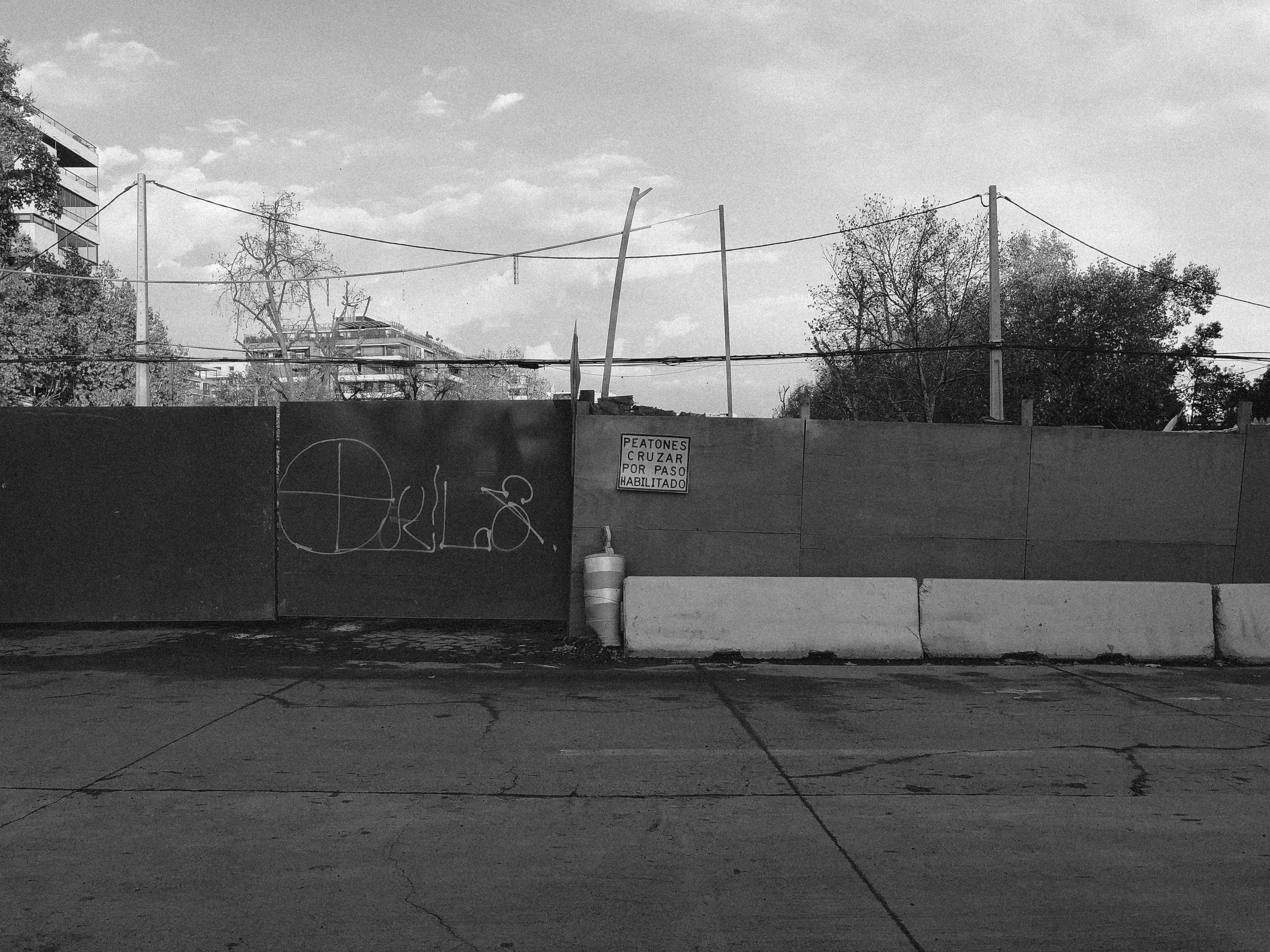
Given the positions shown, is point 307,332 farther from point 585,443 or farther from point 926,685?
point 926,685

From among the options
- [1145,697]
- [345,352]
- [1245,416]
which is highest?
[345,352]

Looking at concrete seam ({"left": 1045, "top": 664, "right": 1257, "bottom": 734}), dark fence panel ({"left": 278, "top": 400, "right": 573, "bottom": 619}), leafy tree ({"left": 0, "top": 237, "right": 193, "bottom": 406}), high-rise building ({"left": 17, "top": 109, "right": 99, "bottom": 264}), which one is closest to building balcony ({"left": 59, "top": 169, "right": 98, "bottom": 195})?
high-rise building ({"left": 17, "top": 109, "right": 99, "bottom": 264})

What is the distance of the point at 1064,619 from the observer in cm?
954

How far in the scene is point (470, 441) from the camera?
1038 cm

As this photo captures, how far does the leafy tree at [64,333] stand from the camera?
88.2 feet

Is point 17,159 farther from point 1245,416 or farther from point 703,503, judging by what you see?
point 1245,416

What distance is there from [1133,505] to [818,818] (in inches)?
289

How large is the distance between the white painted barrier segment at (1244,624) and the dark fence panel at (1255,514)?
1.00 m

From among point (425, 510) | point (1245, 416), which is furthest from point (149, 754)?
point (1245, 416)

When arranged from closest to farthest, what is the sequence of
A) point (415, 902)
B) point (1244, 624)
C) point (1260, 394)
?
1. point (415, 902)
2. point (1244, 624)
3. point (1260, 394)

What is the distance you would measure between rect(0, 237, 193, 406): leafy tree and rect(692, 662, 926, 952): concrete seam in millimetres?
20307

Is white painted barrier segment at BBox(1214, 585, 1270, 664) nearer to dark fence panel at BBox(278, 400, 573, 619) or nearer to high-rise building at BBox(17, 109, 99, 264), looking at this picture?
dark fence panel at BBox(278, 400, 573, 619)

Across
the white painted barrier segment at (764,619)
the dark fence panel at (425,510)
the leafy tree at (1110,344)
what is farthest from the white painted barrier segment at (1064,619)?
the leafy tree at (1110,344)

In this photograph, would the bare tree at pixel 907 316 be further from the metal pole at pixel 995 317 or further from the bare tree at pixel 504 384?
the bare tree at pixel 504 384
